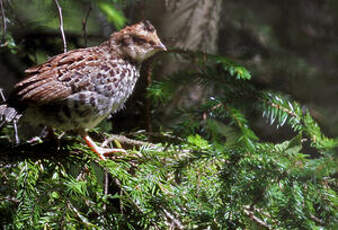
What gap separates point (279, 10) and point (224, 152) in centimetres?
281

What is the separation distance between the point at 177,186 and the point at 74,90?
91 centimetres

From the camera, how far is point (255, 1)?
14.5 feet

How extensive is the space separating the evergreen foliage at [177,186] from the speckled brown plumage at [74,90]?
18 cm

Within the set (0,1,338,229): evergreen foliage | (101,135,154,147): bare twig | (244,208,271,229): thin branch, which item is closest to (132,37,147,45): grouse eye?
(101,135,154,147): bare twig

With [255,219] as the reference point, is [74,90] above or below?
above

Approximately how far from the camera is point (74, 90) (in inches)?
94.6

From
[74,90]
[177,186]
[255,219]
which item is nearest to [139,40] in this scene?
[74,90]

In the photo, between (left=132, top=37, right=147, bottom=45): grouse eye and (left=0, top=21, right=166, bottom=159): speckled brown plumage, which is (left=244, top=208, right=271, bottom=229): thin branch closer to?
(left=0, top=21, right=166, bottom=159): speckled brown plumage

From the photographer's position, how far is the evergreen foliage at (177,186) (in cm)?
173

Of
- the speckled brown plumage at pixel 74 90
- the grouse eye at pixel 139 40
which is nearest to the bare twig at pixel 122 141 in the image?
the speckled brown plumage at pixel 74 90

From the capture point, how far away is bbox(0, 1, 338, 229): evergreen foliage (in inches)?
68.2

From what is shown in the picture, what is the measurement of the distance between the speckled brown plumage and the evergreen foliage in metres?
0.18

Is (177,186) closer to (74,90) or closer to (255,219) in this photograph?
(255,219)

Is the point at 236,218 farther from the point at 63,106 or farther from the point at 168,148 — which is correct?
the point at 63,106
